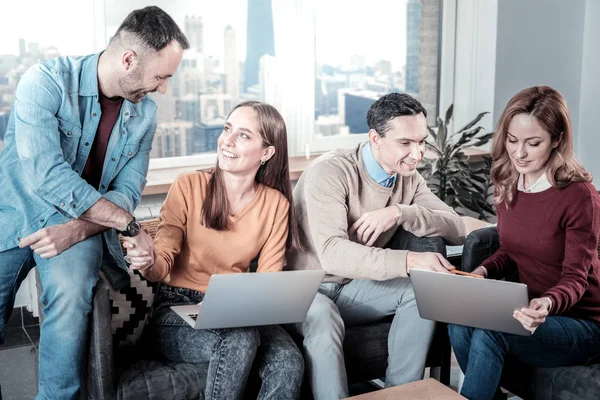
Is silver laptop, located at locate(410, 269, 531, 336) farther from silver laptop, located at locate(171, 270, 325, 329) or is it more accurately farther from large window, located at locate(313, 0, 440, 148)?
large window, located at locate(313, 0, 440, 148)

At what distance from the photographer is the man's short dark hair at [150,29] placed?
7.09 ft

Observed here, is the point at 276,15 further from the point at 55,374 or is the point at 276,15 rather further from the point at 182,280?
the point at 55,374

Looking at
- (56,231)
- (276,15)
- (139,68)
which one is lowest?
(56,231)

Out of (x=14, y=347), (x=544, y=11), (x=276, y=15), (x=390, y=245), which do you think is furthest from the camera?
(x=544, y=11)

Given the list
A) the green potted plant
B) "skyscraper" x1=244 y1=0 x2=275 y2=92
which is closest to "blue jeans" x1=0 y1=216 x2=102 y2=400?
"skyscraper" x1=244 y1=0 x2=275 y2=92

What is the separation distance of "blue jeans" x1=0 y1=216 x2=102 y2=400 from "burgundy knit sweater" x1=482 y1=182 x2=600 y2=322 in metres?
1.29

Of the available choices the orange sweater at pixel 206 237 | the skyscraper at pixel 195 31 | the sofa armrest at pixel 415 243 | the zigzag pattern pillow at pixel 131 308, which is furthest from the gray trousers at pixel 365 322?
the skyscraper at pixel 195 31

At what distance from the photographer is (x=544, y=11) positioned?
4.27 meters

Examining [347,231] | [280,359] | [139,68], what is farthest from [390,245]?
[139,68]

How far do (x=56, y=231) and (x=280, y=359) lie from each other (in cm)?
74

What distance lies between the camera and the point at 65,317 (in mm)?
2092

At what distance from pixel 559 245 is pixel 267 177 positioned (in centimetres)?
96

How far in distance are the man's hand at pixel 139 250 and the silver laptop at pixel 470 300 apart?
0.76 metres

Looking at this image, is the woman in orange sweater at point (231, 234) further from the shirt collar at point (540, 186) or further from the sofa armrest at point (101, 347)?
the shirt collar at point (540, 186)
